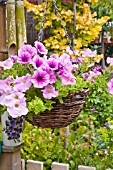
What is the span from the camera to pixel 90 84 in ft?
5.53

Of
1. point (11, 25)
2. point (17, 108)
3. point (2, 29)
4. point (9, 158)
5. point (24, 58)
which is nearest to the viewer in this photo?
point (17, 108)

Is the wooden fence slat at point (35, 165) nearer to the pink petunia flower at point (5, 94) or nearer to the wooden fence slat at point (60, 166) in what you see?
the wooden fence slat at point (60, 166)

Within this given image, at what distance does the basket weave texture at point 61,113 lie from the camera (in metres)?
1.46

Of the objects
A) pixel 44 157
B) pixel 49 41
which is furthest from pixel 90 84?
pixel 49 41

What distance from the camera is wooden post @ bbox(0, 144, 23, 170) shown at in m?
1.67

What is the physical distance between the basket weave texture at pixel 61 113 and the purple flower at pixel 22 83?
0.14 metres

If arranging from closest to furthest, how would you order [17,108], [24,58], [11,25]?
[17,108]
[24,58]
[11,25]

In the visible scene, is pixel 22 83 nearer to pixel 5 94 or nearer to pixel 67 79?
pixel 5 94

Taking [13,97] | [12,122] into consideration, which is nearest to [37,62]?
[13,97]

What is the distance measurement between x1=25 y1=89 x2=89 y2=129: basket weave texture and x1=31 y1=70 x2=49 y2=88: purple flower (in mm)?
117

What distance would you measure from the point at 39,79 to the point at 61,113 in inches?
7.0

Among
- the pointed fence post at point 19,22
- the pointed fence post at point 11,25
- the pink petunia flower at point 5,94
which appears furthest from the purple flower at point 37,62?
the pointed fence post at point 19,22

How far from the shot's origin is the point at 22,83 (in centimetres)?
138

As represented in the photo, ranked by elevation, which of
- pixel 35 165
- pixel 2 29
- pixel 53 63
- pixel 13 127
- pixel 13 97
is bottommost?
pixel 35 165
